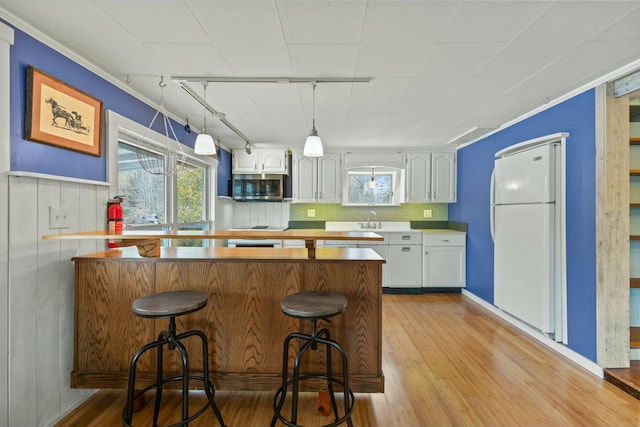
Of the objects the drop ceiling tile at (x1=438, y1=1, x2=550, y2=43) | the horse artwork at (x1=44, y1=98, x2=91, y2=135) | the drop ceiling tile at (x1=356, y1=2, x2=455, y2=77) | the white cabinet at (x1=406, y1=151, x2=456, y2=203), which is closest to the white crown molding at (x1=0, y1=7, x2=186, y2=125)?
the horse artwork at (x1=44, y1=98, x2=91, y2=135)

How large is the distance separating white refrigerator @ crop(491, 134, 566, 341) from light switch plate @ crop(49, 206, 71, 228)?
3504 mm

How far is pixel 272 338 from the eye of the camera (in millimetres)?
1889

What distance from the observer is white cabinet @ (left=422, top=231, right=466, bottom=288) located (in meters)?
4.20

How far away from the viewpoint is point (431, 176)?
4.52m

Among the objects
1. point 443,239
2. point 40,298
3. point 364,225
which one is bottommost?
point 40,298

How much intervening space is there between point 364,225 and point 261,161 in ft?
6.19

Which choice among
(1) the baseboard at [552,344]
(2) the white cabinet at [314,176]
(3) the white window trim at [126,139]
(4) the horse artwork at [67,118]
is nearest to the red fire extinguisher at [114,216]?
(3) the white window trim at [126,139]

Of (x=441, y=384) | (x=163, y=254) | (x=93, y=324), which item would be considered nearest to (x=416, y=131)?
(x=441, y=384)

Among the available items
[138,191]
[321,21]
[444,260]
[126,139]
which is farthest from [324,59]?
[444,260]

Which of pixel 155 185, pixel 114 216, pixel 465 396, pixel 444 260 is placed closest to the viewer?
pixel 465 396

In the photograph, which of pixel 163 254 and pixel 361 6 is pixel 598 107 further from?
pixel 163 254

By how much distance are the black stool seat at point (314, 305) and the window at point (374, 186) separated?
322 cm

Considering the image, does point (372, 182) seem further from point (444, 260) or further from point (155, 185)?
point (155, 185)

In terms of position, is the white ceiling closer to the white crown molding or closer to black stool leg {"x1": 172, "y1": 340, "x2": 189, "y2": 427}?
the white crown molding
